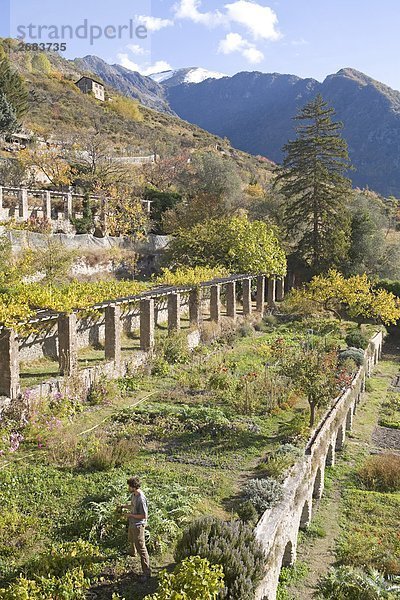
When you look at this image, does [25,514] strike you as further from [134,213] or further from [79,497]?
[134,213]

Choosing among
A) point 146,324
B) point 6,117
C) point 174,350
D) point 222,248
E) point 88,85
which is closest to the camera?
point 146,324

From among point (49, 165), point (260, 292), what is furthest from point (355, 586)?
point (49, 165)

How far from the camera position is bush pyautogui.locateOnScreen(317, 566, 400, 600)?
27.0ft

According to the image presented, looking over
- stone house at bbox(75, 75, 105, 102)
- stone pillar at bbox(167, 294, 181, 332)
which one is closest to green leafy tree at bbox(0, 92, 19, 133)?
stone pillar at bbox(167, 294, 181, 332)

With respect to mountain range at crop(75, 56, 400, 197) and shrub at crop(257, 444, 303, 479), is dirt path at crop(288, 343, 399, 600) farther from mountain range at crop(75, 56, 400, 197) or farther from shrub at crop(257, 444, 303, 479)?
mountain range at crop(75, 56, 400, 197)

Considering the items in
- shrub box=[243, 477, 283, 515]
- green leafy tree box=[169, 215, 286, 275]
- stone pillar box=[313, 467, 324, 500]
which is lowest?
stone pillar box=[313, 467, 324, 500]

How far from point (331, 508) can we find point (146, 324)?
1031 centimetres

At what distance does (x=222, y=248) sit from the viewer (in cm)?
3138

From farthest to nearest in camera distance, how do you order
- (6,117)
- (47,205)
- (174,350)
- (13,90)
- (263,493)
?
(13,90) → (6,117) → (47,205) → (174,350) → (263,493)

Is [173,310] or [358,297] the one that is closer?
[173,310]

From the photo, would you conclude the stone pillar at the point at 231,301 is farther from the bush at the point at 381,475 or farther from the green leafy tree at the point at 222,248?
the bush at the point at 381,475

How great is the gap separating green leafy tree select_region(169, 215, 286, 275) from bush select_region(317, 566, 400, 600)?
75.8 ft

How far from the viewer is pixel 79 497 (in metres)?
9.31

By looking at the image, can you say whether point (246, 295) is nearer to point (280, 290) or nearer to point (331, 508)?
point (280, 290)
